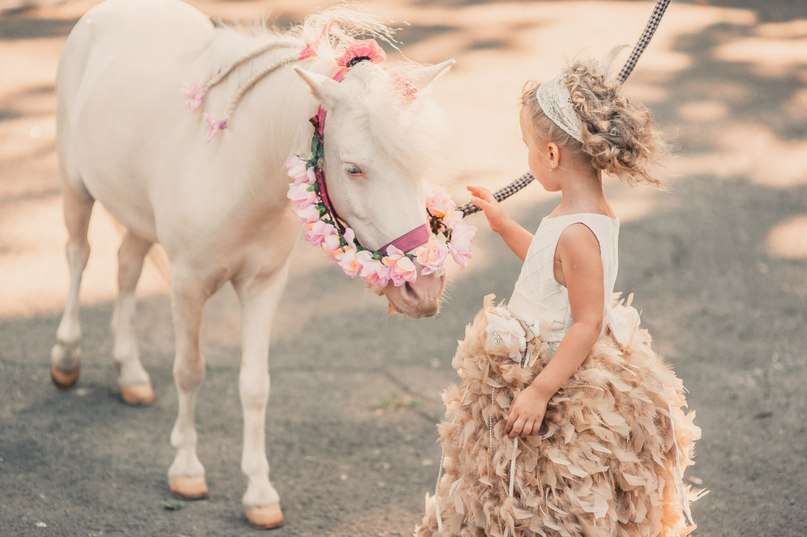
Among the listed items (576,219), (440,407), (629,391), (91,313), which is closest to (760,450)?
(440,407)

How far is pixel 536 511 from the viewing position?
9.73 feet

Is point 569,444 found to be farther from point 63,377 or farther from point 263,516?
point 63,377

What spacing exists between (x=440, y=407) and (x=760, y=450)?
4.77 feet

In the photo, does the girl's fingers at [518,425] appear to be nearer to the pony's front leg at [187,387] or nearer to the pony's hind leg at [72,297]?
the pony's front leg at [187,387]

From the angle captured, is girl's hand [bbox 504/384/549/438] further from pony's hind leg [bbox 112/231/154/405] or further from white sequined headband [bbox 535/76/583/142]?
pony's hind leg [bbox 112/231/154/405]

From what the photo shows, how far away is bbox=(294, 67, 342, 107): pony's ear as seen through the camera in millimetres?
3184

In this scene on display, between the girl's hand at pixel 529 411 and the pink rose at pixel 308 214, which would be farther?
the pink rose at pixel 308 214

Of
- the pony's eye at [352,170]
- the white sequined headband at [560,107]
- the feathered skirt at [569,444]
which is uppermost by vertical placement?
the white sequined headband at [560,107]

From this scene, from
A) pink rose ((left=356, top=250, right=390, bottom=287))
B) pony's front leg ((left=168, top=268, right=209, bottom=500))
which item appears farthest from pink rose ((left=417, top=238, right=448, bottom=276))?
pony's front leg ((left=168, top=268, right=209, bottom=500))

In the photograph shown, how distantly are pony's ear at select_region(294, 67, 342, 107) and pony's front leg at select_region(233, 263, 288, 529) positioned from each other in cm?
108

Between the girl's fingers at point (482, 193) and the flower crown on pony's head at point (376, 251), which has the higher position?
the girl's fingers at point (482, 193)

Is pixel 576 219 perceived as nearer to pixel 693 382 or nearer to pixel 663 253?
pixel 693 382

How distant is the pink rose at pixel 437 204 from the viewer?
325cm

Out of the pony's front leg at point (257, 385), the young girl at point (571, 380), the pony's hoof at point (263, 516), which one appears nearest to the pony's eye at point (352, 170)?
the young girl at point (571, 380)
